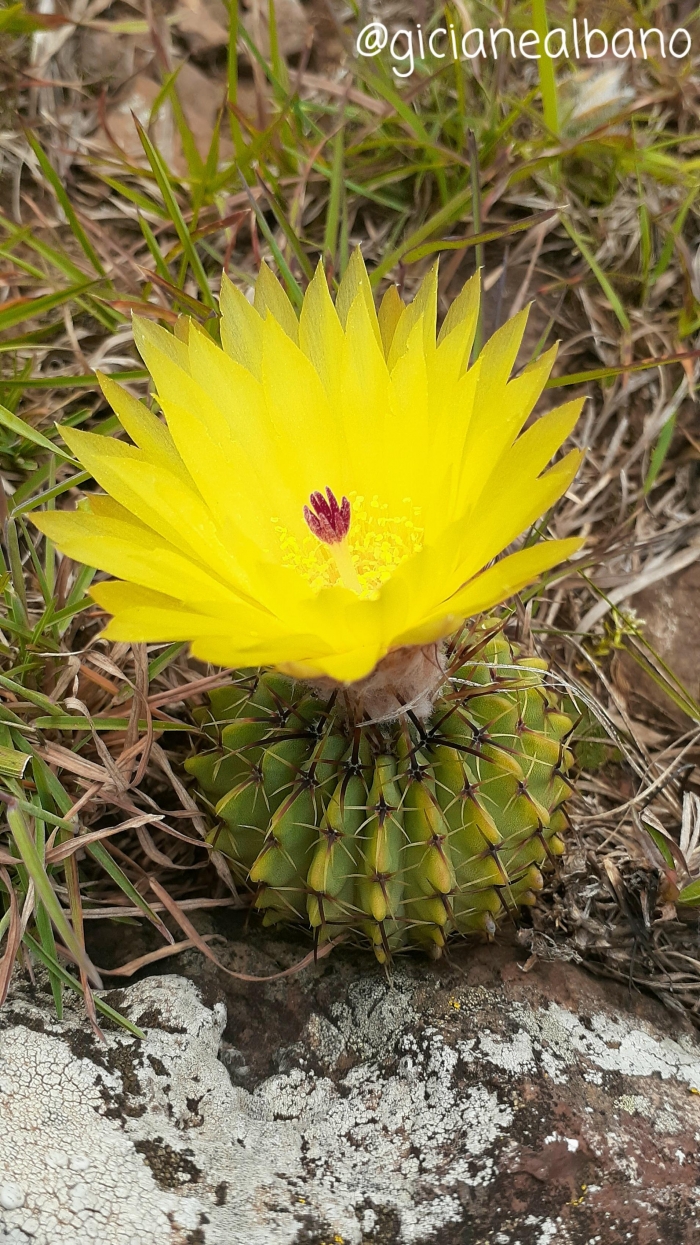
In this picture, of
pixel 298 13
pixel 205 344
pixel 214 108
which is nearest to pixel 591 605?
pixel 205 344

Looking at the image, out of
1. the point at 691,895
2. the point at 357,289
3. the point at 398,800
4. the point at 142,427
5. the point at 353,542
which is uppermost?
the point at 357,289

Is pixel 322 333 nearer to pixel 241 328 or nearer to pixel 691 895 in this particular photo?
pixel 241 328

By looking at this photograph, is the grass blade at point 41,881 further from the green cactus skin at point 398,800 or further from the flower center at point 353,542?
the flower center at point 353,542

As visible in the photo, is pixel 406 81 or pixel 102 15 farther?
pixel 102 15

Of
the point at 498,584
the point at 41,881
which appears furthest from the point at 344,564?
the point at 41,881

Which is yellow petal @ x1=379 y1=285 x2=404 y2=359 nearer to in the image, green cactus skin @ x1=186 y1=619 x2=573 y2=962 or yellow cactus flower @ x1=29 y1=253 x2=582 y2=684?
yellow cactus flower @ x1=29 y1=253 x2=582 y2=684

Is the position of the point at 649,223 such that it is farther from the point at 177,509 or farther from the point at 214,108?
the point at 177,509
